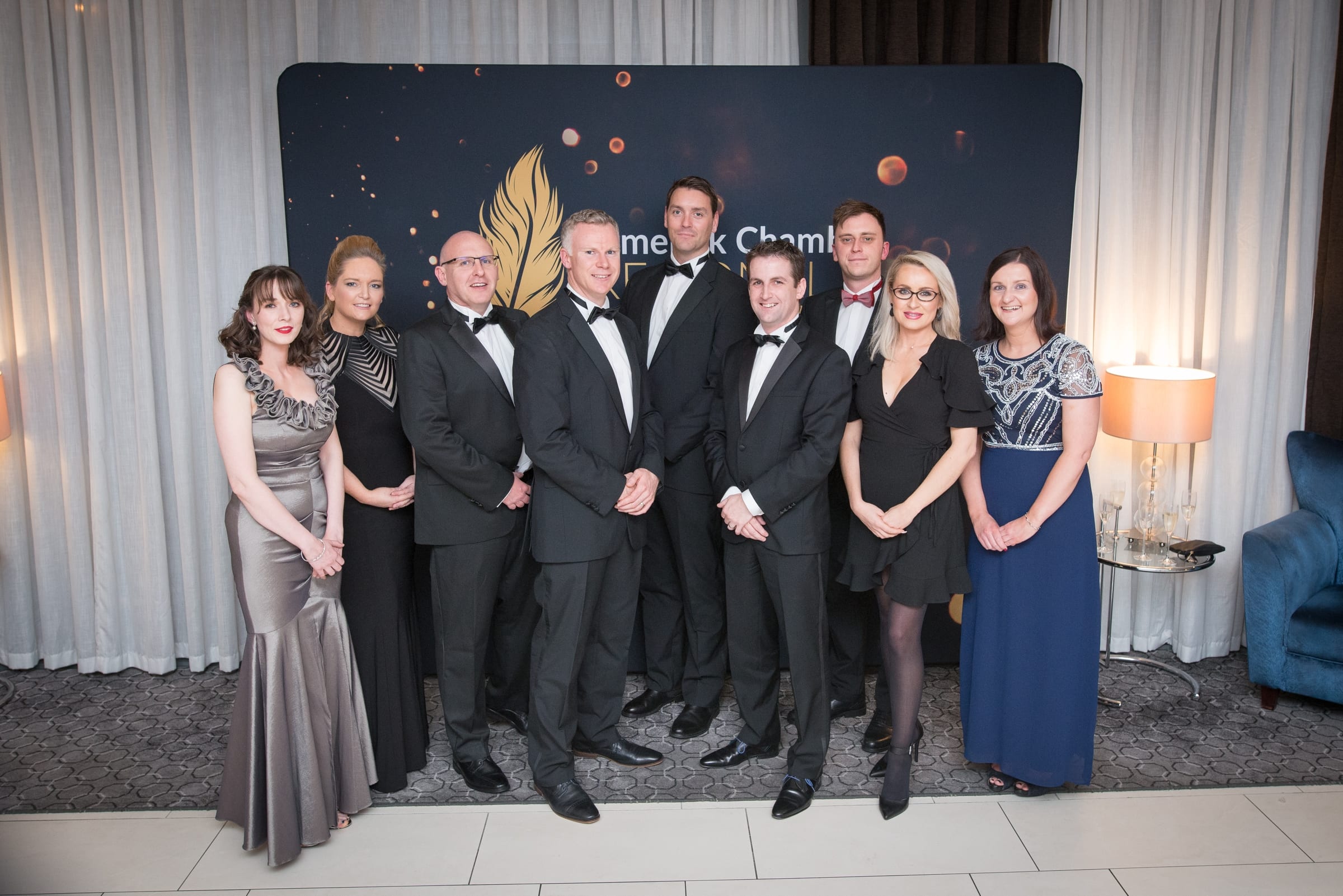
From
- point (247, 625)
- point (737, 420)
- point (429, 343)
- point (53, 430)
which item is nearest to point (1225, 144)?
point (737, 420)

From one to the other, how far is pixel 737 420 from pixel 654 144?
59.5 inches

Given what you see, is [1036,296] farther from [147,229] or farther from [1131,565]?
[147,229]

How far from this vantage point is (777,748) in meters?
3.45

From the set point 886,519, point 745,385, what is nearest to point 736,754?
point 886,519

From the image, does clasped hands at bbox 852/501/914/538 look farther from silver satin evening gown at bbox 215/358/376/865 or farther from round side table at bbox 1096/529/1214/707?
silver satin evening gown at bbox 215/358/376/865

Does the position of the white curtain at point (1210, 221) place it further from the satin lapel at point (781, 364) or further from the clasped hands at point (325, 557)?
the clasped hands at point (325, 557)

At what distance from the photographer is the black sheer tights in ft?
10.1

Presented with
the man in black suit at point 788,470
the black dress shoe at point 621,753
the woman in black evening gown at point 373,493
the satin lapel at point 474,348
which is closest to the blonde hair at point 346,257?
the woman in black evening gown at point 373,493

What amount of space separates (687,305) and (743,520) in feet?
3.02

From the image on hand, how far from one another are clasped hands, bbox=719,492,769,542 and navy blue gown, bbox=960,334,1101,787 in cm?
76

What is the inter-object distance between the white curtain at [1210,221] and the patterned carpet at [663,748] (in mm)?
670

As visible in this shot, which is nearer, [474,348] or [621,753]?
[474,348]

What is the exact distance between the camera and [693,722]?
12.0 ft

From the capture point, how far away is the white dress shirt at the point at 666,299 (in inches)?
141
